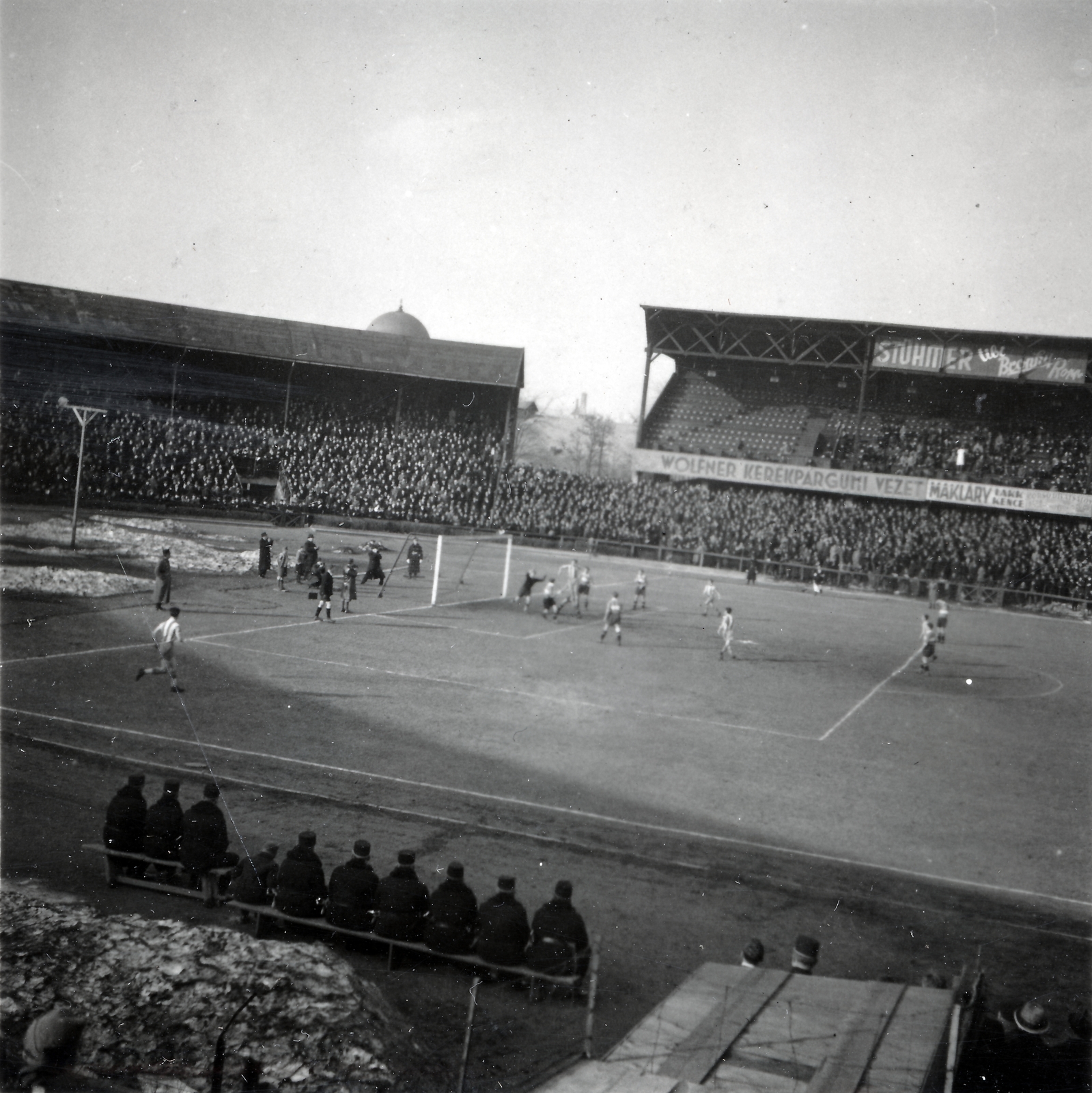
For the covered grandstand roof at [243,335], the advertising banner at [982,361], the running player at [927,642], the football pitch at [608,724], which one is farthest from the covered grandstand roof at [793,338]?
the running player at [927,642]

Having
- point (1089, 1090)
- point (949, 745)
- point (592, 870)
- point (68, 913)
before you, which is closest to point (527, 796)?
→ point (592, 870)

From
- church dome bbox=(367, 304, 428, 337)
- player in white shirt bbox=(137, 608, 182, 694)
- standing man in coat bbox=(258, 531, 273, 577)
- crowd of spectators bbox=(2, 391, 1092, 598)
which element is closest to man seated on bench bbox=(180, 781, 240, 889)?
player in white shirt bbox=(137, 608, 182, 694)

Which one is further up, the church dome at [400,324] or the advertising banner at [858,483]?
the church dome at [400,324]

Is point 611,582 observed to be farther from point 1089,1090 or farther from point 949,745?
point 1089,1090

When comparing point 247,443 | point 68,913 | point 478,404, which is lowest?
point 68,913

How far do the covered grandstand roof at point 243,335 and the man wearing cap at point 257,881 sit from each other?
1151 inches

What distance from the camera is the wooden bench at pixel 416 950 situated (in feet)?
25.3

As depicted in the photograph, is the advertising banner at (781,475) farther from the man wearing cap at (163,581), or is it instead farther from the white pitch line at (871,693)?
the man wearing cap at (163,581)

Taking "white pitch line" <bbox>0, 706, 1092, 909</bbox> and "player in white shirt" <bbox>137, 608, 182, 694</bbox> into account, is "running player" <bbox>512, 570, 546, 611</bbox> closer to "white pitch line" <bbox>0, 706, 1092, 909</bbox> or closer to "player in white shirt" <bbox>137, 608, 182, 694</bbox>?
"player in white shirt" <bbox>137, 608, 182, 694</bbox>

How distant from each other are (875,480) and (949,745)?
109ft

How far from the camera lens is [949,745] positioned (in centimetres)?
1730

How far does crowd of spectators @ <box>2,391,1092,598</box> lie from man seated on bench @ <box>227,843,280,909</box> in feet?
81.0

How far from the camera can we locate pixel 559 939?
7.73 m

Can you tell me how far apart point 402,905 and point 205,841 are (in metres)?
2.15
